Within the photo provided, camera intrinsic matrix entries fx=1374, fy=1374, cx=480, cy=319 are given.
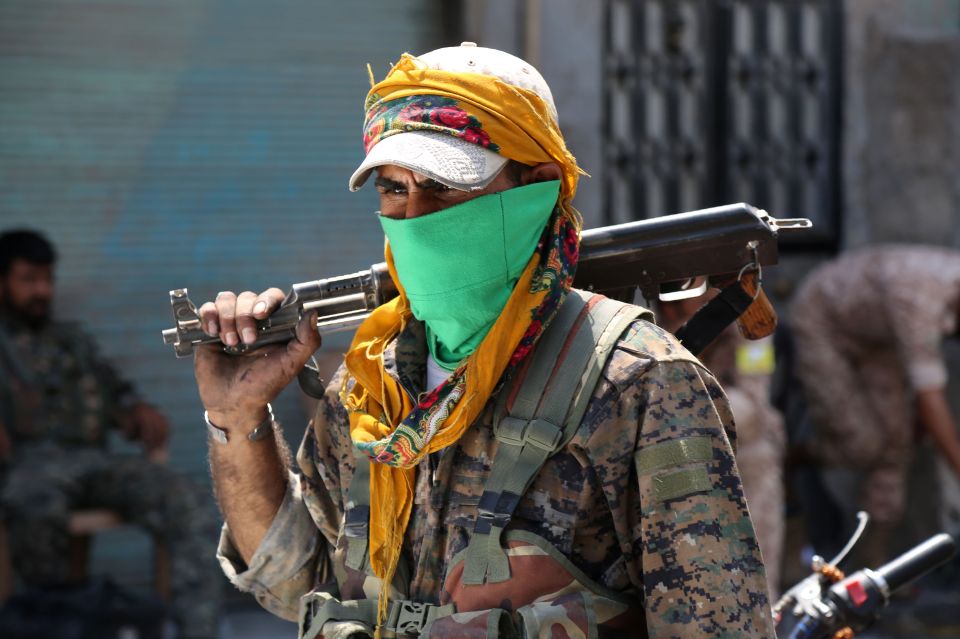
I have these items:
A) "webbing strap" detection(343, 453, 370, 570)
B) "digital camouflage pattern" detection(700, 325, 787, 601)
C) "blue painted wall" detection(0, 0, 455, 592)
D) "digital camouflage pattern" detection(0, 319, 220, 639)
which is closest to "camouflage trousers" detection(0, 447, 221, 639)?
"digital camouflage pattern" detection(0, 319, 220, 639)

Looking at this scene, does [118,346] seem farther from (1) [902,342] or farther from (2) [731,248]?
(2) [731,248]

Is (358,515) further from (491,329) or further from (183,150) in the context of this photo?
(183,150)

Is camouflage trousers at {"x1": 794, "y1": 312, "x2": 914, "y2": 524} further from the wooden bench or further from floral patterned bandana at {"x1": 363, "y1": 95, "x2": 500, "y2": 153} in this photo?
floral patterned bandana at {"x1": 363, "y1": 95, "x2": 500, "y2": 153}

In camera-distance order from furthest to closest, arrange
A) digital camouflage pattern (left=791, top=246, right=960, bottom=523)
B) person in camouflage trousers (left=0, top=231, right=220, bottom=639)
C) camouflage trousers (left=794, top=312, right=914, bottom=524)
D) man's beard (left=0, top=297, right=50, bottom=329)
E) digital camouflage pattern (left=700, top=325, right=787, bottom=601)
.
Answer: camouflage trousers (left=794, top=312, right=914, bottom=524) → digital camouflage pattern (left=791, top=246, right=960, bottom=523) → man's beard (left=0, top=297, right=50, bottom=329) → person in camouflage trousers (left=0, top=231, right=220, bottom=639) → digital camouflage pattern (left=700, top=325, right=787, bottom=601)

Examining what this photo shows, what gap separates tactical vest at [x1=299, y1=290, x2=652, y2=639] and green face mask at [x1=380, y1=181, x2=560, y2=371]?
0.45 feet

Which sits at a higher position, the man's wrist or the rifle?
the rifle

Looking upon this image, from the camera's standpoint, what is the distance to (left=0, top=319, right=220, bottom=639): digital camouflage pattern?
566 centimetres

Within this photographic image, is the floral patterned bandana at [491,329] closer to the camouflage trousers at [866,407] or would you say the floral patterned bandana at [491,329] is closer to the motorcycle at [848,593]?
the motorcycle at [848,593]

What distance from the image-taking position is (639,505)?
6.33 ft

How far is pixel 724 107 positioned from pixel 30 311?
3.63 metres

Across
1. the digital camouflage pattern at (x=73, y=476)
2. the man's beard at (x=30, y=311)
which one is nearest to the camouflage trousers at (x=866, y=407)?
the digital camouflage pattern at (x=73, y=476)

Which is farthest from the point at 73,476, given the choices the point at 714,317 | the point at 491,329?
the point at 491,329

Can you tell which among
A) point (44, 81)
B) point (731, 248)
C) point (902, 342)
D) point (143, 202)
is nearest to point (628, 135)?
point (902, 342)

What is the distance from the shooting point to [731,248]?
93.0 inches
